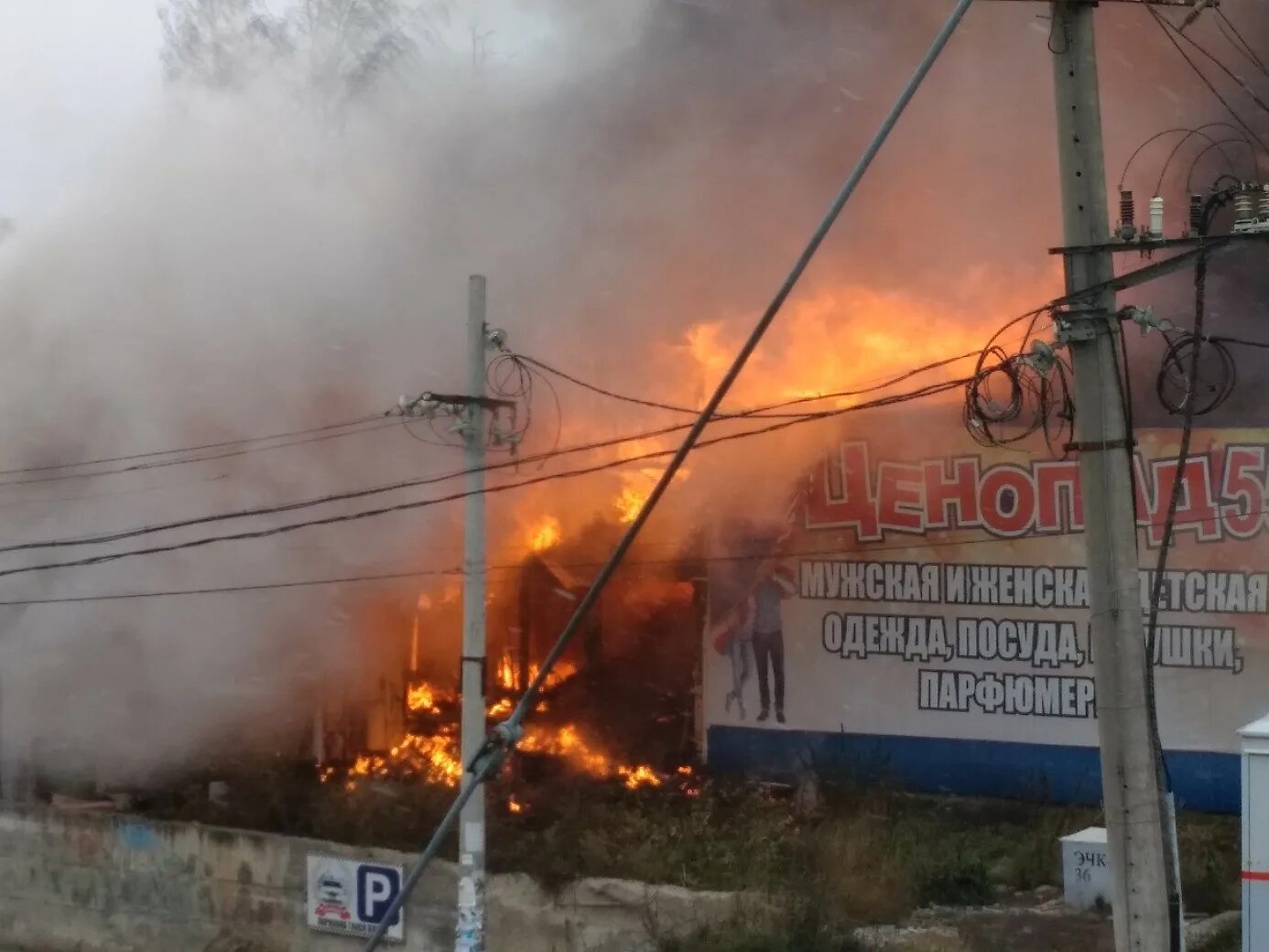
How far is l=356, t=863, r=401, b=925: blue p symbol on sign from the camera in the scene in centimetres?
1286

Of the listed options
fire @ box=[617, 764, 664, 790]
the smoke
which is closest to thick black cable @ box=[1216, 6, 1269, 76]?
the smoke

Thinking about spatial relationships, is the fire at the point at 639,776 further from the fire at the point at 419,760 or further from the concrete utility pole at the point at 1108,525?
the concrete utility pole at the point at 1108,525

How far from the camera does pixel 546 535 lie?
16.4 metres

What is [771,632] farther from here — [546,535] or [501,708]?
[501,708]

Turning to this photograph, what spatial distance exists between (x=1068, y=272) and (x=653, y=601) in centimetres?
1022

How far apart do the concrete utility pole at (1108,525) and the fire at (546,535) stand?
1005 centimetres

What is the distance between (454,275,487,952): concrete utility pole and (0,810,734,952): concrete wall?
2.36 meters

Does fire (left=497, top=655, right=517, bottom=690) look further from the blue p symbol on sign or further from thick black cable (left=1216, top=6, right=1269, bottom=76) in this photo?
thick black cable (left=1216, top=6, right=1269, bottom=76)

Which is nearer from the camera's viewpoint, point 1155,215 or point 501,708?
point 1155,215

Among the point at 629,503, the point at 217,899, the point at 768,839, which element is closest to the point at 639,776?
the point at 768,839

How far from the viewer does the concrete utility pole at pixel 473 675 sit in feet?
31.4

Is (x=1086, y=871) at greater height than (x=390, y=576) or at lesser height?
lesser

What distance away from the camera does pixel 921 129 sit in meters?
15.8

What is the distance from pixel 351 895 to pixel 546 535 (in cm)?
507
